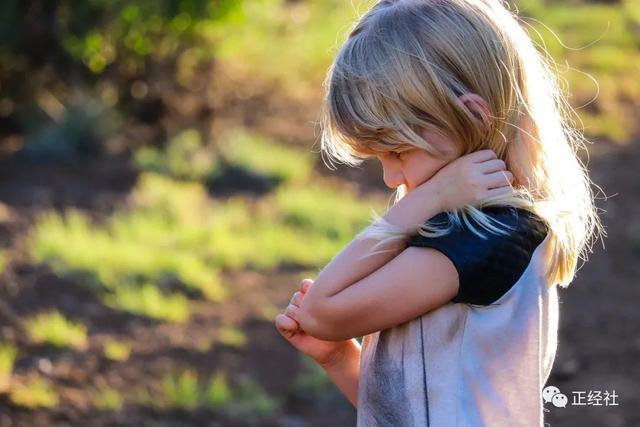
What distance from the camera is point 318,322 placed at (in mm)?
1830

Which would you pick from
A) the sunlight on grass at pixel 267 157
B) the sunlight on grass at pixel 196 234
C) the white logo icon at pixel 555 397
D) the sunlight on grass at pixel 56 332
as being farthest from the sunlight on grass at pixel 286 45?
the white logo icon at pixel 555 397

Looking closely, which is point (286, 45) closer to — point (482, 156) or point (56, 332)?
point (56, 332)

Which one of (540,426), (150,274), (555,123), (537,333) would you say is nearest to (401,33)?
(555,123)

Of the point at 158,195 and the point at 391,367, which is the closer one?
the point at 391,367

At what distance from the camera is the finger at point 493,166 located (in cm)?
174

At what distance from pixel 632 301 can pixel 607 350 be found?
0.73 meters

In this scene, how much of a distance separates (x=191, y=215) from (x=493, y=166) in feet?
15.2

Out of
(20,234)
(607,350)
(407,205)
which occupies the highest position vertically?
(20,234)

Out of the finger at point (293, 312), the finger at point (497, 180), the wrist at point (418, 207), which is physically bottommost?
the finger at point (293, 312)

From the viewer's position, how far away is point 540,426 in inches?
71.7

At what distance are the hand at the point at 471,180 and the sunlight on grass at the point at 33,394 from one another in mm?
2639

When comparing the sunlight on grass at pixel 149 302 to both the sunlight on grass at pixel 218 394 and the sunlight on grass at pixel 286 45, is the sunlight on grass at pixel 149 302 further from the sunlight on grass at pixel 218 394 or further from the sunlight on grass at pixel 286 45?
the sunlight on grass at pixel 286 45

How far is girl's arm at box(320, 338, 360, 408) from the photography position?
2029 mm

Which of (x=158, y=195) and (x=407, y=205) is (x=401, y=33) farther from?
(x=158, y=195)
